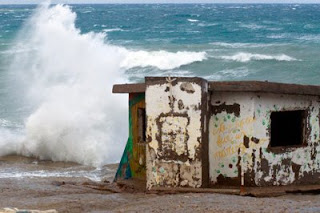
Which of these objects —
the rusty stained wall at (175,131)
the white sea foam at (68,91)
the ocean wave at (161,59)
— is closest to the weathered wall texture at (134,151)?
the rusty stained wall at (175,131)

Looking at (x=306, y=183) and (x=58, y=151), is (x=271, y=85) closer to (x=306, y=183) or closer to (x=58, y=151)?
(x=306, y=183)

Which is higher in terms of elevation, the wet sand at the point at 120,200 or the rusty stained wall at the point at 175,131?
the rusty stained wall at the point at 175,131

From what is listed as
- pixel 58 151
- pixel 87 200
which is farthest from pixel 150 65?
pixel 87 200

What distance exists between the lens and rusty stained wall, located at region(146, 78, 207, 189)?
1006cm

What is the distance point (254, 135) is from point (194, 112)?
1084 millimetres

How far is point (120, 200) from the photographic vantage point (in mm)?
9883

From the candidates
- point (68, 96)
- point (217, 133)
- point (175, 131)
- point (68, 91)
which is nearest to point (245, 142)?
point (217, 133)

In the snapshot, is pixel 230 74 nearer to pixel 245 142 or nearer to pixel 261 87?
pixel 245 142

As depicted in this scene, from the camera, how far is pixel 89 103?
73.1ft

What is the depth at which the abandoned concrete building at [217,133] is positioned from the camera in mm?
10109

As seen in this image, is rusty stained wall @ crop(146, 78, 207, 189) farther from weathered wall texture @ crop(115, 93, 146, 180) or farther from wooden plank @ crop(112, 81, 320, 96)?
weathered wall texture @ crop(115, 93, 146, 180)

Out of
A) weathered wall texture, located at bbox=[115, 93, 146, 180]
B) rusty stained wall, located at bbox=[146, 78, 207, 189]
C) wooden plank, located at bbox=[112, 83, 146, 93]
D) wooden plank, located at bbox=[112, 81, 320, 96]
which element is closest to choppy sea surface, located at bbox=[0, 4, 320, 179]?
weathered wall texture, located at bbox=[115, 93, 146, 180]

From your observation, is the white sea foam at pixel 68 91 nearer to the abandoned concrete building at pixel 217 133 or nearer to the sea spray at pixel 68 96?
the sea spray at pixel 68 96

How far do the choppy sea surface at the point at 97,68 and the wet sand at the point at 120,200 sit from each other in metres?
6.25
